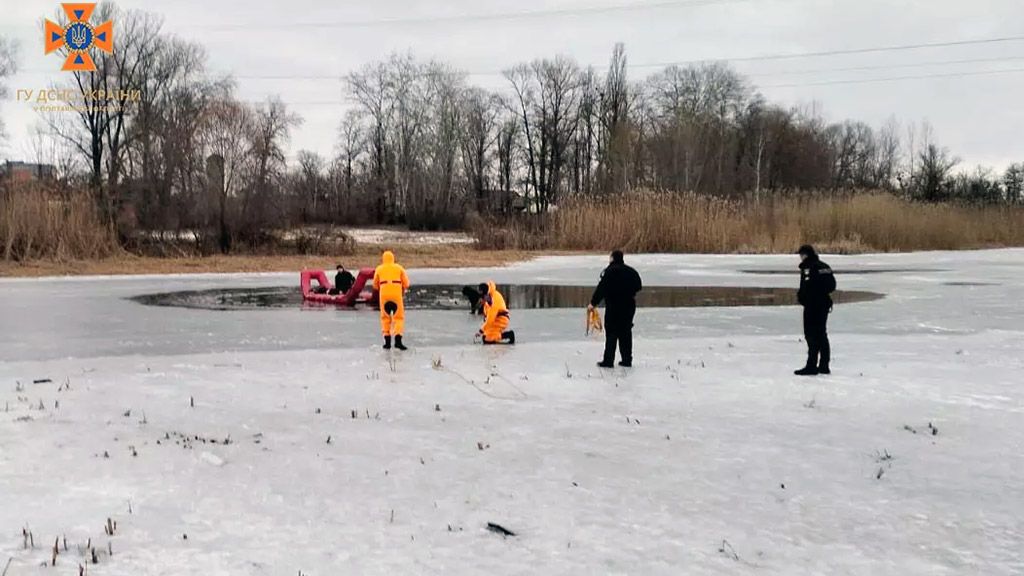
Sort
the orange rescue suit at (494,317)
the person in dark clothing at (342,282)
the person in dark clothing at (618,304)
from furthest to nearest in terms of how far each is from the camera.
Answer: the person in dark clothing at (342,282)
the orange rescue suit at (494,317)
the person in dark clothing at (618,304)

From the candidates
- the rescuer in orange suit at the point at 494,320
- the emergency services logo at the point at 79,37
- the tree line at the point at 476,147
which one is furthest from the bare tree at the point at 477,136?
the rescuer in orange suit at the point at 494,320

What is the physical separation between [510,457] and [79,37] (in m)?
47.7

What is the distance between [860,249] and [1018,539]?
107ft

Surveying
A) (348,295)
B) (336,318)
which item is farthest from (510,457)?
(348,295)

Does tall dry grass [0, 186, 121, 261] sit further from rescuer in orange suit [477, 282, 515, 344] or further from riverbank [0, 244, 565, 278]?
rescuer in orange suit [477, 282, 515, 344]

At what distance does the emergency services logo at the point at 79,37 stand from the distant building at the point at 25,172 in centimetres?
1607

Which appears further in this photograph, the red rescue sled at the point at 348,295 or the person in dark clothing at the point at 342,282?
the person in dark clothing at the point at 342,282

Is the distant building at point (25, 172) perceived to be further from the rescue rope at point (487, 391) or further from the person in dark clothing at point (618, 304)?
the person in dark clothing at point (618, 304)

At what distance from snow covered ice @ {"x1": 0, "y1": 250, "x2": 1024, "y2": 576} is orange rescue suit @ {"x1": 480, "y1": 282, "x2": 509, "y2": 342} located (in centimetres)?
46

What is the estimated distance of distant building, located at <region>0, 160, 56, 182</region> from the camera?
86.3 ft

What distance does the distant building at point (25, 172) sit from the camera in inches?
1035

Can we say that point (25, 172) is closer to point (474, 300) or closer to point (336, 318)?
point (336, 318)

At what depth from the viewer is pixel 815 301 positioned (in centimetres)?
869

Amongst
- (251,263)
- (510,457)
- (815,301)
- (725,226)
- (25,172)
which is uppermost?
(25,172)
